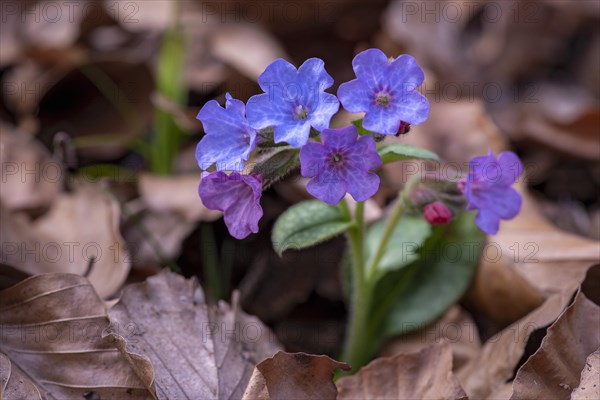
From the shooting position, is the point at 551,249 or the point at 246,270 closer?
the point at 551,249

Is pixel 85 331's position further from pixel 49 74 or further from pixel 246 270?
pixel 49 74

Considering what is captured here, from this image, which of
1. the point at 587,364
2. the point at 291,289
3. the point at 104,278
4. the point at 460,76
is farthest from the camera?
the point at 460,76

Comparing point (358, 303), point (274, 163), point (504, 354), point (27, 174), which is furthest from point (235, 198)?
point (27, 174)

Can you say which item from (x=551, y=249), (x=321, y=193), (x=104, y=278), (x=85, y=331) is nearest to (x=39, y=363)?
(x=85, y=331)

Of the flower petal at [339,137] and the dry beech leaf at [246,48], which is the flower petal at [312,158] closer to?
the flower petal at [339,137]

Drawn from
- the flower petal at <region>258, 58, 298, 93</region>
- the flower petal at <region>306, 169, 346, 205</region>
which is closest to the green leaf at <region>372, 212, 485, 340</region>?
the flower petal at <region>306, 169, 346, 205</region>

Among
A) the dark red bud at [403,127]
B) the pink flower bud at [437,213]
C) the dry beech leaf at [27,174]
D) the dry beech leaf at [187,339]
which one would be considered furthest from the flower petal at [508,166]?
the dry beech leaf at [27,174]

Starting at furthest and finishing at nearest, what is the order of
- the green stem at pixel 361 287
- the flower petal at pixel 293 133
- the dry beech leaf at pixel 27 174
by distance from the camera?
the dry beech leaf at pixel 27 174 → the green stem at pixel 361 287 → the flower petal at pixel 293 133
